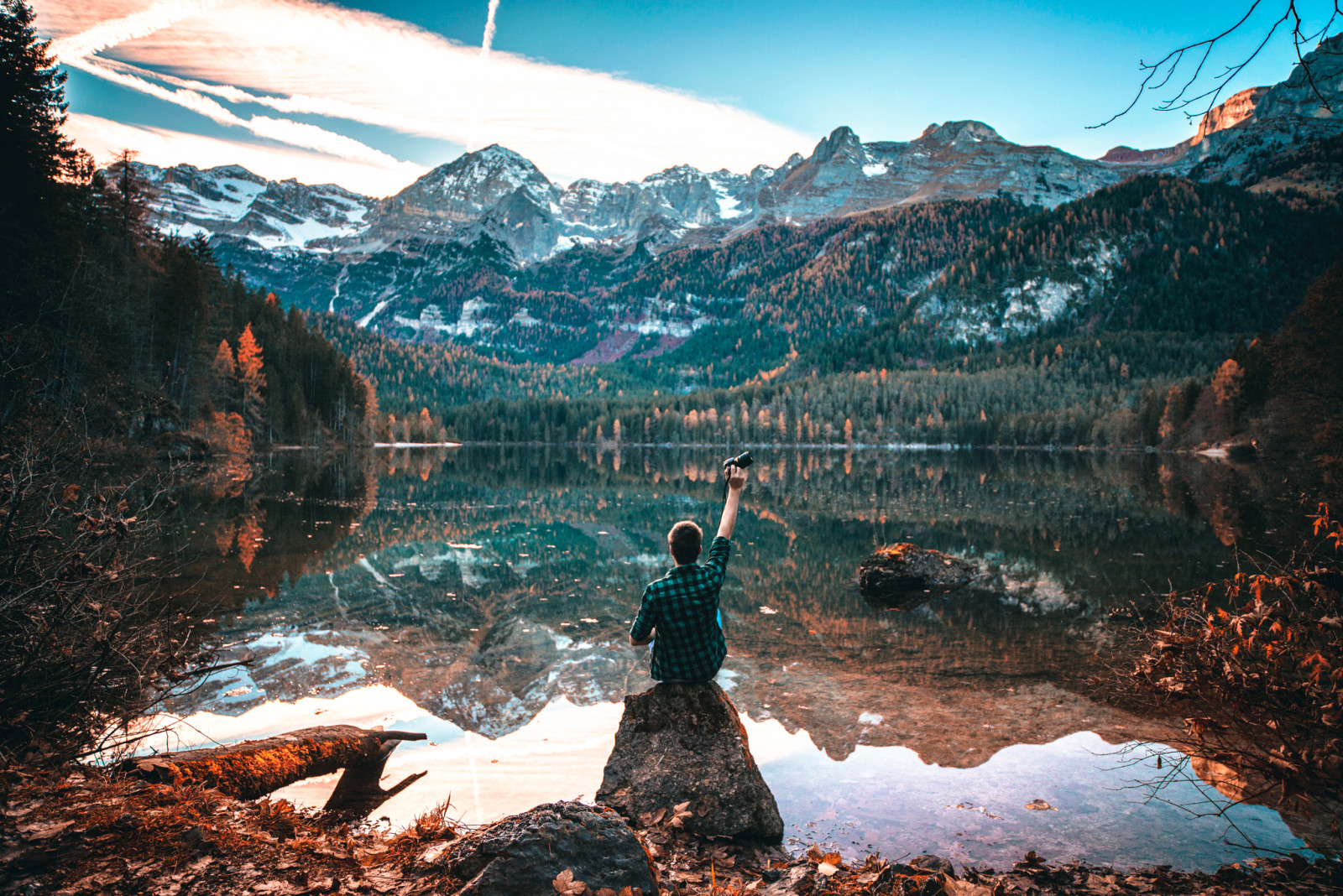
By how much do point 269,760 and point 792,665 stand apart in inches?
283

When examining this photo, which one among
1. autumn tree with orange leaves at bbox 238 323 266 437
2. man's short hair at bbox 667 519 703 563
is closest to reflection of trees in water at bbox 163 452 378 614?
man's short hair at bbox 667 519 703 563

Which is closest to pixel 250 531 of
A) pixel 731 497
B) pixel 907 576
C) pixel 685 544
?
pixel 685 544

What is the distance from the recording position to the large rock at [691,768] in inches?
203

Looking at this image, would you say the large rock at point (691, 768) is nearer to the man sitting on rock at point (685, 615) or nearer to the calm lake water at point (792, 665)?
the man sitting on rock at point (685, 615)

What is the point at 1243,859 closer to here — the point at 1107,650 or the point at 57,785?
the point at 1107,650

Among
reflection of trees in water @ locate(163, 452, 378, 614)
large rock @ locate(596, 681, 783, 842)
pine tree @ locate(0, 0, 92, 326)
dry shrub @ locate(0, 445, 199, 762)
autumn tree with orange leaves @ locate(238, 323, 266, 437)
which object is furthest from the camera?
autumn tree with orange leaves @ locate(238, 323, 266, 437)

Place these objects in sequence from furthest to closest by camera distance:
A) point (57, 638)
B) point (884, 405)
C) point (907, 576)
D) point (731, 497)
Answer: point (884, 405)
point (907, 576)
point (731, 497)
point (57, 638)

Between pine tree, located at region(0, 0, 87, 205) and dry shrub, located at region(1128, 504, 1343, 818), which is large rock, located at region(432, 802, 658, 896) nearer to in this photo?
dry shrub, located at region(1128, 504, 1343, 818)

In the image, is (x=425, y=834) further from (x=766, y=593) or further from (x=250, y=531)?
(x=250, y=531)

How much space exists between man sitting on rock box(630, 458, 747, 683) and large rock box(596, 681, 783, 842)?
20 centimetres

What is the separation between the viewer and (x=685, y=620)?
5.71 m

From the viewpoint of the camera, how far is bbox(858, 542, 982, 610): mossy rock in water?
48.5ft

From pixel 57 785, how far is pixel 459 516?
960 inches

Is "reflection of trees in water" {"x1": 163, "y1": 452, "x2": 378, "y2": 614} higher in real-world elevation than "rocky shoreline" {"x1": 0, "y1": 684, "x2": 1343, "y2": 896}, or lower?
lower
